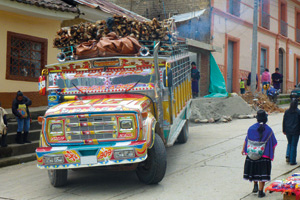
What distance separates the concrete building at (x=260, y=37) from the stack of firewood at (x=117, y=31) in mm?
11508

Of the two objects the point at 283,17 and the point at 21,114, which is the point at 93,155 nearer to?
the point at 21,114

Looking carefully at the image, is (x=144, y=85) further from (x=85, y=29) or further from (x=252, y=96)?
(x=252, y=96)

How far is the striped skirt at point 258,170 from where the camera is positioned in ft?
19.9

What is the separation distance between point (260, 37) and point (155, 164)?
19657 mm

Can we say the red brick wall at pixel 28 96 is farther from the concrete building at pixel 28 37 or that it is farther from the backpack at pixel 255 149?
the backpack at pixel 255 149

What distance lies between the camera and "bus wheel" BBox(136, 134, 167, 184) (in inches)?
264

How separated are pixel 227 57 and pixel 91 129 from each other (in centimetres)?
1597

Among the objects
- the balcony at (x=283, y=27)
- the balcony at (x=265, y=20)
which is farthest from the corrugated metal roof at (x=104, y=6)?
the balcony at (x=283, y=27)

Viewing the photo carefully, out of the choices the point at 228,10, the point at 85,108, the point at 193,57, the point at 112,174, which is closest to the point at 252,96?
the point at 193,57

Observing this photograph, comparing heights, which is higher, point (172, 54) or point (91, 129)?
point (172, 54)

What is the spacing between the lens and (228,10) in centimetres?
2108

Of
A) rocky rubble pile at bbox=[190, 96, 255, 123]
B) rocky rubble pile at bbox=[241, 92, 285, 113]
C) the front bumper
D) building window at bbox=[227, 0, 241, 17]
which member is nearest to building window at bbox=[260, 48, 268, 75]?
building window at bbox=[227, 0, 241, 17]

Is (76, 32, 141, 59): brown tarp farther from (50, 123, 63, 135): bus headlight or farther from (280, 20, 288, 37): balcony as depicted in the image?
(280, 20, 288, 37): balcony

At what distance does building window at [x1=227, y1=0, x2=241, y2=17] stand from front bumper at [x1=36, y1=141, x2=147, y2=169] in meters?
16.7
